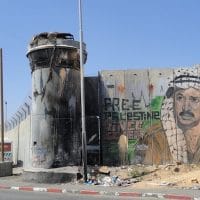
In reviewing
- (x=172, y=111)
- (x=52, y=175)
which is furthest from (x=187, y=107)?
(x=52, y=175)

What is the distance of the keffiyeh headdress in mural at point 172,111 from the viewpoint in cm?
2470

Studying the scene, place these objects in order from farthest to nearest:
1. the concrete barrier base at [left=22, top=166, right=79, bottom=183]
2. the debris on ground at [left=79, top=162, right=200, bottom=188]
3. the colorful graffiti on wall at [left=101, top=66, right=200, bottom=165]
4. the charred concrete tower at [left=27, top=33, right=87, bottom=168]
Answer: the colorful graffiti on wall at [left=101, top=66, right=200, bottom=165], the charred concrete tower at [left=27, top=33, right=87, bottom=168], the concrete barrier base at [left=22, top=166, right=79, bottom=183], the debris on ground at [left=79, top=162, right=200, bottom=188]

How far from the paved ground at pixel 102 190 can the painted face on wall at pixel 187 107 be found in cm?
578

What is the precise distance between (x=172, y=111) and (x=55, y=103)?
5.55m

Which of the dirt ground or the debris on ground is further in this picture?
the debris on ground

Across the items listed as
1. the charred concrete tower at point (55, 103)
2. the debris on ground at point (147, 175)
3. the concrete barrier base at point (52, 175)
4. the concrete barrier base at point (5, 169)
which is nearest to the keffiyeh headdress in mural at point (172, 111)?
the debris on ground at point (147, 175)

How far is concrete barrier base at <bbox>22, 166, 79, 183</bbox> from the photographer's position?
Result: 22312 mm

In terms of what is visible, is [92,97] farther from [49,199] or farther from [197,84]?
[49,199]

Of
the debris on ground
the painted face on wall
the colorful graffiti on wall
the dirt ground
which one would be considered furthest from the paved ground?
the painted face on wall

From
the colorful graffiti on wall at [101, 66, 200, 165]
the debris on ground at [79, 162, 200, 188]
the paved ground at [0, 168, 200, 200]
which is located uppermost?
the colorful graffiti on wall at [101, 66, 200, 165]

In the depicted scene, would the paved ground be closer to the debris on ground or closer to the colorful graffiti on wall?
the debris on ground

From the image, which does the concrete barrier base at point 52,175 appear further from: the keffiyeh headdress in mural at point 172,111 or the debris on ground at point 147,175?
the keffiyeh headdress in mural at point 172,111

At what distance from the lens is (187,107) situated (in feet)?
80.8

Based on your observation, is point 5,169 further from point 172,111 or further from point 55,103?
point 172,111
